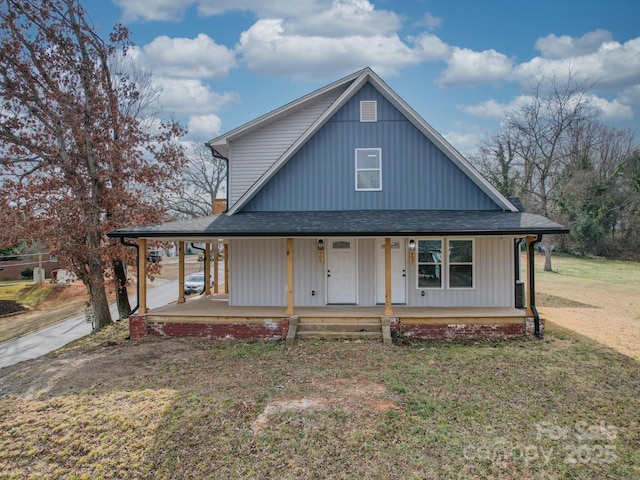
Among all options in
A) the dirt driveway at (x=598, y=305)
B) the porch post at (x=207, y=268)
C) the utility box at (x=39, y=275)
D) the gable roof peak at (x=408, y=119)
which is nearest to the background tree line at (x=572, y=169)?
the dirt driveway at (x=598, y=305)

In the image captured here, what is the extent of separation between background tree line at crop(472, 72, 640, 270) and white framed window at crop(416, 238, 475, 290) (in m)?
20.5

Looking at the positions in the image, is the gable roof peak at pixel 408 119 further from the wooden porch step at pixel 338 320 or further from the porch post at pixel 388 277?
the wooden porch step at pixel 338 320

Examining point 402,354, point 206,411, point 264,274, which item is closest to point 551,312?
point 402,354

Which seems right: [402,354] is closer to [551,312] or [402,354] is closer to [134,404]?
[134,404]

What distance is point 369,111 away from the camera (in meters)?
12.1

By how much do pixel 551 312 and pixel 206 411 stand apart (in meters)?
12.7

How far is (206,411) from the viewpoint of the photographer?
6082 mm

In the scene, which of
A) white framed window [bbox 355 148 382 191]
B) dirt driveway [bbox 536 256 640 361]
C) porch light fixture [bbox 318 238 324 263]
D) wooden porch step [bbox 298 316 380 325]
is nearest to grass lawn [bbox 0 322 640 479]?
wooden porch step [bbox 298 316 380 325]

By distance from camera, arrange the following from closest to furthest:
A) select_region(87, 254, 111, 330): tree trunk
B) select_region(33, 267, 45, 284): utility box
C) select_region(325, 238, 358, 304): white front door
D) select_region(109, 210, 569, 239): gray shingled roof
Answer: select_region(109, 210, 569, 239): gray shingled roof, select_region(325, 238, 358, 304): white front door, select_region(87, 254, 111, 330): tree trunk, select_region(33, 267, 45, 284): utility box

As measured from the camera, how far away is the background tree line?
30.6 metres

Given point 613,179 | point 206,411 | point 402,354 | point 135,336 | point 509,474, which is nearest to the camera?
point 509,474

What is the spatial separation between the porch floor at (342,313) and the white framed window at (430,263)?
789 mm

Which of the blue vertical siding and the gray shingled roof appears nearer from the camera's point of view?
the gray shingled roof

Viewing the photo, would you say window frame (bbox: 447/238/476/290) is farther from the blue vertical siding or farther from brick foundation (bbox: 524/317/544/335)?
brick foundation (bbox: 524/317/544/335)
